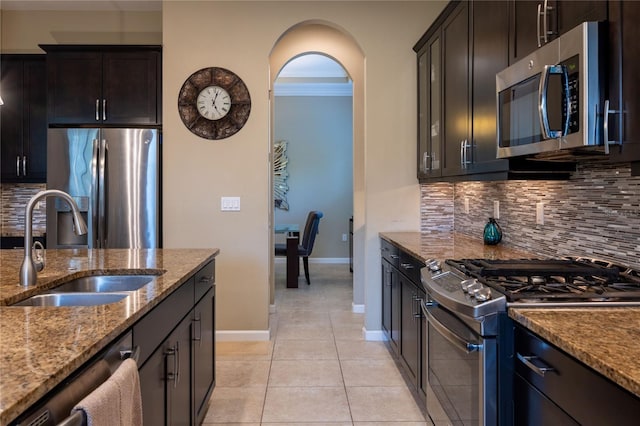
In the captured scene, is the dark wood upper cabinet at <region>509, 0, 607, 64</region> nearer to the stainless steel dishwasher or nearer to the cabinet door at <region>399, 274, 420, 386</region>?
the cabinet door at <region>399, 274, 420, 386</region>

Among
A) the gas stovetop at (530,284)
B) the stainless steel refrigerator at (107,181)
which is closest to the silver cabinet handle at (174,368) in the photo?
the gas stovetop at (530,284)

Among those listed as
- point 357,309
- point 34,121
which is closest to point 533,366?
point 357,309

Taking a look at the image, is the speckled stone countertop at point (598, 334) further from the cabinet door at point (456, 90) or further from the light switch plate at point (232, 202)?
the light switch plate at point (232, 202)

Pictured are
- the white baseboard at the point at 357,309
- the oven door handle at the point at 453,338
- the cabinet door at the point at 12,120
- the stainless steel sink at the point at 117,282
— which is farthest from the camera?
the white baseboard at the point at 357,309

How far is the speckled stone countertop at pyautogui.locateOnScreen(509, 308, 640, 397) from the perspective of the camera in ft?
3.00

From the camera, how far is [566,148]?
1.56 metres

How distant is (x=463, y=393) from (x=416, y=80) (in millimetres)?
2840

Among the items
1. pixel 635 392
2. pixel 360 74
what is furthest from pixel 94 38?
pixel 635 392

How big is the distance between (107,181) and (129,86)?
836 mm

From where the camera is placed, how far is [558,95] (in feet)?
5.15

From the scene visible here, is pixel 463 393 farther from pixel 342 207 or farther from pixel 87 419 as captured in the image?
pixel 342 207

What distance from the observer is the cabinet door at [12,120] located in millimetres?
4082

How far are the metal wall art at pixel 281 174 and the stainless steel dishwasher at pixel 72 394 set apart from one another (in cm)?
680

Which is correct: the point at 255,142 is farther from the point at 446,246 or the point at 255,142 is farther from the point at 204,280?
the point at 446,246
